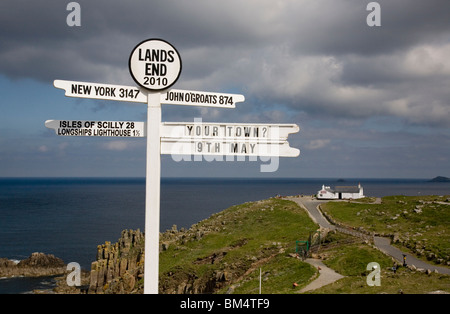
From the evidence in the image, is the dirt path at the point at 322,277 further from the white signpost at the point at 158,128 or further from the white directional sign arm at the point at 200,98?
the white directional sign arm at the point at 200,98

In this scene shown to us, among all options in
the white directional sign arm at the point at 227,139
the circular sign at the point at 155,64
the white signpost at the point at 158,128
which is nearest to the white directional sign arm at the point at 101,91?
the white signpost at the point at 158,128

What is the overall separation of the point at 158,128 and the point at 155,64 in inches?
50.9

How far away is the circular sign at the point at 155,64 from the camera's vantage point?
24.4 ft

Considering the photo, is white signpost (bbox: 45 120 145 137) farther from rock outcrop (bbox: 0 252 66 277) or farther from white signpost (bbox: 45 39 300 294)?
rock outcrop (bbox: 0 252 66 277)

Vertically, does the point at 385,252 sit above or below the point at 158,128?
below

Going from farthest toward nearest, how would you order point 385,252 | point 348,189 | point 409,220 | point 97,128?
point 348,189, point 409,220, point 385,252, point 97,128

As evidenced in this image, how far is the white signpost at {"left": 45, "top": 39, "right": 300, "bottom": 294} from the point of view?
7.44 meters

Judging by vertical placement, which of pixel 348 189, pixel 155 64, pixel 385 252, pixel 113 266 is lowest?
pixel 113 266

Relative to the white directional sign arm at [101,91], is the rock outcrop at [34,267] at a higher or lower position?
lower

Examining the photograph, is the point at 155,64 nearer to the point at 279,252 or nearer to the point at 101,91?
the point at 101,91

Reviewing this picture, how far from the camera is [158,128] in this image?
7.53 meters

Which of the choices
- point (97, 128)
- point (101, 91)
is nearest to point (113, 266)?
point (97, 128)
